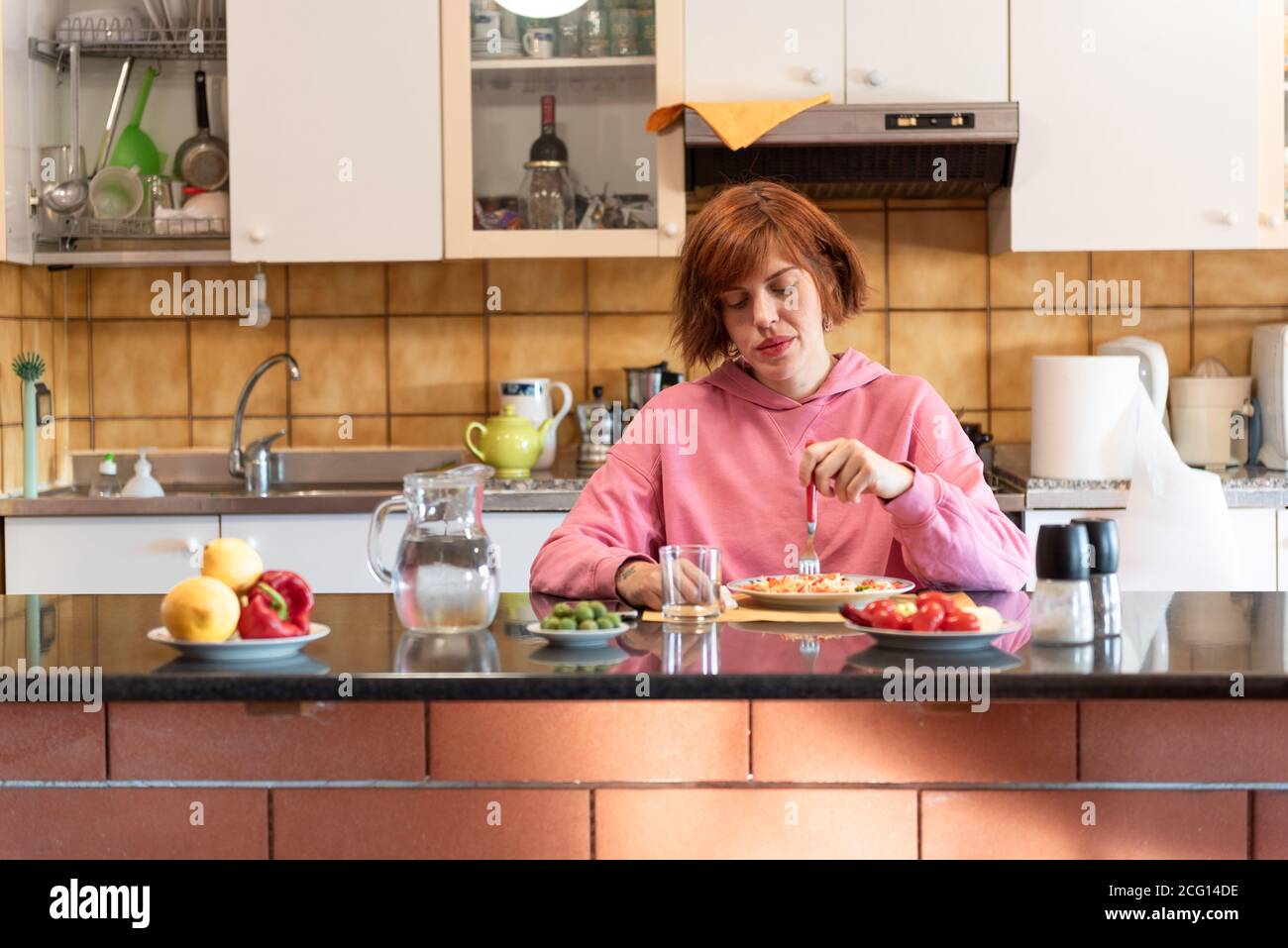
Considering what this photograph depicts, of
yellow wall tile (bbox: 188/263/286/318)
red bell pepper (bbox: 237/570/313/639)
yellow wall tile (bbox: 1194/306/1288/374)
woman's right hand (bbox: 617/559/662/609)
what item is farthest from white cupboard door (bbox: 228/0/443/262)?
red bell pepper (bbox: 237/570/313/639)

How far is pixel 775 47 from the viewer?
313 cm

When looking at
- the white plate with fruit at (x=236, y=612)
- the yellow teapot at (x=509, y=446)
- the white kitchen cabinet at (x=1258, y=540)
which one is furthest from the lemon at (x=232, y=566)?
the white kitchen cabinet at (x=1258, y=540)

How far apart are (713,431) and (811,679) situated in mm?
839

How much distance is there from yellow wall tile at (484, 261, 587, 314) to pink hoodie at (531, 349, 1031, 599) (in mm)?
1489

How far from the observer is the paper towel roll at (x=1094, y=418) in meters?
3.05

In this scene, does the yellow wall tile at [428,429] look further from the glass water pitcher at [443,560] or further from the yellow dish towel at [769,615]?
the glass water pitcher at [443,560]

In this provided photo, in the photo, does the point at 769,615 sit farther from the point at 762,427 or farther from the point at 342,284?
the point at 342,284

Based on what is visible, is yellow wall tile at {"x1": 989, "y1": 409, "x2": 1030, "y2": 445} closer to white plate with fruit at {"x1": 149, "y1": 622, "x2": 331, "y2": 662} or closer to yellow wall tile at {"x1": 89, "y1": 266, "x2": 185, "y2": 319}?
yellow wall tile at {"x1": 89, "y1": 266, "x2": 185, "y2": 319}

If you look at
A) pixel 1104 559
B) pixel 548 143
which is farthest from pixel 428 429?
pixel 1104 559

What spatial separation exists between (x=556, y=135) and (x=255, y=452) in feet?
3.16

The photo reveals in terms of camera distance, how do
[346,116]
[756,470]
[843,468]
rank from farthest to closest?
[346,116], [756,470], [843,468]
